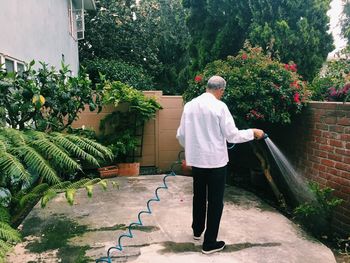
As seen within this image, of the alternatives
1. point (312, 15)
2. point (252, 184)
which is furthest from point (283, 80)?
point (312, 15)

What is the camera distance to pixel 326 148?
4.43 m

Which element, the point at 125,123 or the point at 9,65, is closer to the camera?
the point at 9,65

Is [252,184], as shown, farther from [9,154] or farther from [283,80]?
[9,154]

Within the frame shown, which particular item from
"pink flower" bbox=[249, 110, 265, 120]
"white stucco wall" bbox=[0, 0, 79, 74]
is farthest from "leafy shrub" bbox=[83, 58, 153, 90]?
"pink flower" bbox=[249, 110, 265, 120]

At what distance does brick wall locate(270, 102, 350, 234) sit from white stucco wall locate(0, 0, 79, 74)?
167 inches

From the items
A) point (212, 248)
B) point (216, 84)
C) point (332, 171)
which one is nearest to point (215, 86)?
point (216, 84)

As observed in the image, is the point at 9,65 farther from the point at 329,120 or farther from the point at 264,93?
the point at 329,120

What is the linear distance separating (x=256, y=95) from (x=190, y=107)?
1899mm

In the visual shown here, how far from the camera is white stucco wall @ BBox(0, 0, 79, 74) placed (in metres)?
4.42

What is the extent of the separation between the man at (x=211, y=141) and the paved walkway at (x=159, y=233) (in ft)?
1.13

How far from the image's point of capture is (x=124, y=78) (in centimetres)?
1256

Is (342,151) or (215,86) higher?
(215,86)

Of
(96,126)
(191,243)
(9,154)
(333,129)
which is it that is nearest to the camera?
(9,154)

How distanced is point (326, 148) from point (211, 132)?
6.63 feet
